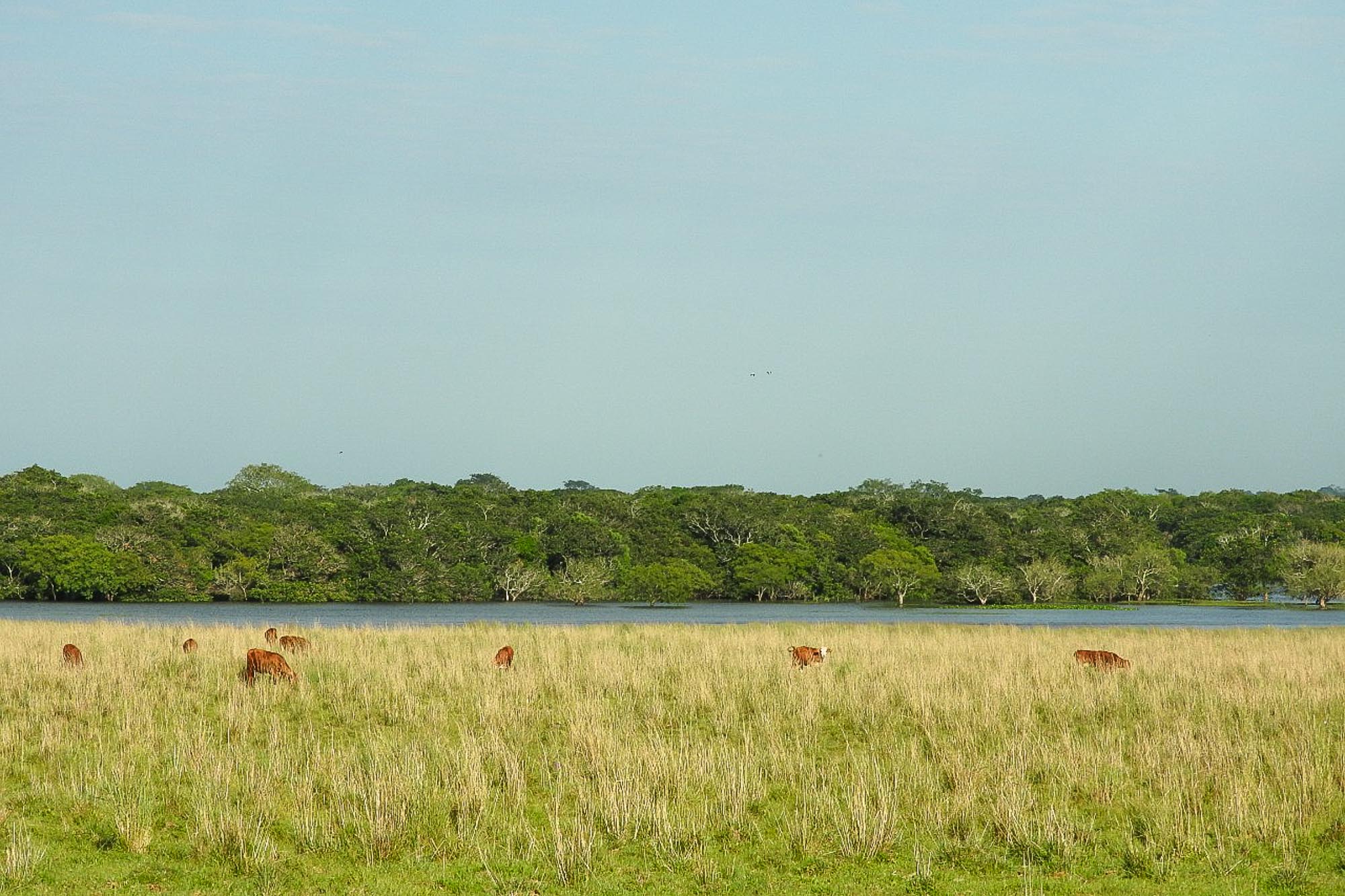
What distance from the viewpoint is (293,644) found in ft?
71.5

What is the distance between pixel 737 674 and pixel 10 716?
399 inches

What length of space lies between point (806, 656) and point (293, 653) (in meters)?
9.11

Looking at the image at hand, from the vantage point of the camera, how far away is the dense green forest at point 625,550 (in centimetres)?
7050

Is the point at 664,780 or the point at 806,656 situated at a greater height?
the point at 806,656

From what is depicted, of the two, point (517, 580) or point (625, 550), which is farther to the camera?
point (625, 550)

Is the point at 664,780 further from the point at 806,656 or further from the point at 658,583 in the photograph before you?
the point at 658,583

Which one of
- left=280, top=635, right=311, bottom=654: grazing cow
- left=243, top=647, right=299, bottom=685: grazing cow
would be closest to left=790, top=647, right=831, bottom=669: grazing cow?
left=243, top=647, right=299, bottom=685: grazing cow

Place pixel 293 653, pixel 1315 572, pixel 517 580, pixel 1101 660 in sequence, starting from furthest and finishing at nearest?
pixel 517 580 < pixel 1315 572 < pixel 293 653 < pixel 1101 660

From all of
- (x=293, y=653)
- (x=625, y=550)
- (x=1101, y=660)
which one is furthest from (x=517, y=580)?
(x=1101, y=660)

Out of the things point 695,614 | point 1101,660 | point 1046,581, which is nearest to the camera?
point 1101,660

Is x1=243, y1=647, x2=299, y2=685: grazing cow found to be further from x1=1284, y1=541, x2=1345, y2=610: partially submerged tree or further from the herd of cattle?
x1=1284, y1=541, x2=1345, y2=610: partially submerged tree

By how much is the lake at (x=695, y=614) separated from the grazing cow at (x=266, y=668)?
2831 cm

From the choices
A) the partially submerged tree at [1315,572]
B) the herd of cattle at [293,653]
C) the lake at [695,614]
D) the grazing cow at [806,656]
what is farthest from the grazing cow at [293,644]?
the partially submerged tree at [1315,572]

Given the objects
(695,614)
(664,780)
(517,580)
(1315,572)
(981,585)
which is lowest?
(695,614)
